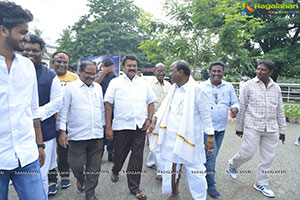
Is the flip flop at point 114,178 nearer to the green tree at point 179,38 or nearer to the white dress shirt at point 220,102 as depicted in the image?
the white dress shirt at point 220,102

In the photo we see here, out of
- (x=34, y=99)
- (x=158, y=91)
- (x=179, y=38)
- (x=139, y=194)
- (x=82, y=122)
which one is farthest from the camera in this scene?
(x=179, y=38)

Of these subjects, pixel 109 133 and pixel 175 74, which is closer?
pixel 175 74

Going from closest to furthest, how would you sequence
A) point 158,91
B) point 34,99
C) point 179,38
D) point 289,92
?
point 34,99 → point 158,91 → point 179,38 → point 289,92

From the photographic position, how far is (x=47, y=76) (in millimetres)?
2326

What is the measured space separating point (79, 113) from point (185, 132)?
4.67 ft

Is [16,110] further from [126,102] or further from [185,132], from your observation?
[185,132]

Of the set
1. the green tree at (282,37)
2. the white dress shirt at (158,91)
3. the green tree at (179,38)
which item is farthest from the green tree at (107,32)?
the white dress shirt at (158,91)

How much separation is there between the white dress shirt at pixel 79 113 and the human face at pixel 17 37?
1.27 metres

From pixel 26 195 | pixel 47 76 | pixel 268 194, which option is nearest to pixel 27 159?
pixel 26 195

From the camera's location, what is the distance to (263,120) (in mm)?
2965

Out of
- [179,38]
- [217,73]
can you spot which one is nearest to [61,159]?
[217,73]

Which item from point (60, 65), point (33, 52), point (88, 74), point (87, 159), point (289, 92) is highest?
point (33, 52)

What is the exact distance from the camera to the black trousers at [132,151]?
111 inches

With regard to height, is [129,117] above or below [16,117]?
below
